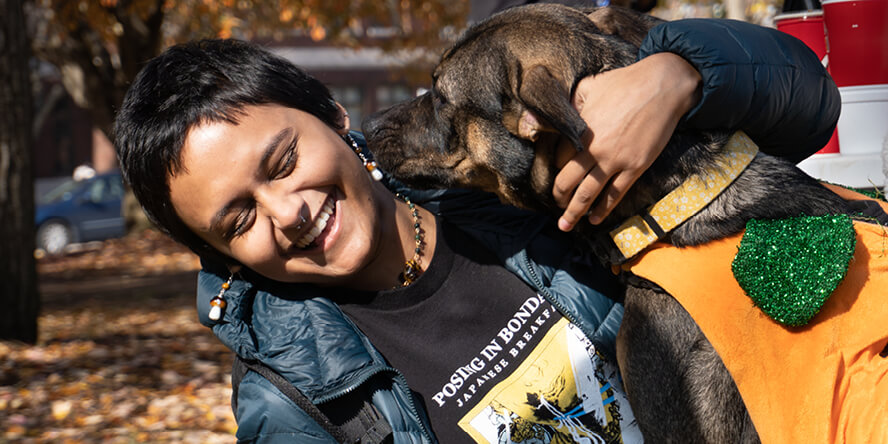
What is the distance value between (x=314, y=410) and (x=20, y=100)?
646 centimetres

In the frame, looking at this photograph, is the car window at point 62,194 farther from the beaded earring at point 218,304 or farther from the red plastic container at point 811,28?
the red plastic container at point 811,28

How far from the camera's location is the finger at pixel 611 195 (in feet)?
7.67

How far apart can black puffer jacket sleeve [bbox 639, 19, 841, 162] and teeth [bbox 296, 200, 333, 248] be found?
3.88ft

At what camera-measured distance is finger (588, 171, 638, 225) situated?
92.0 inches

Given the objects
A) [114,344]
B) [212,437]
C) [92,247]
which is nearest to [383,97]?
[92,247]

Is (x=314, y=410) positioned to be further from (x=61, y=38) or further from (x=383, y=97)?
(x=383, y=97)

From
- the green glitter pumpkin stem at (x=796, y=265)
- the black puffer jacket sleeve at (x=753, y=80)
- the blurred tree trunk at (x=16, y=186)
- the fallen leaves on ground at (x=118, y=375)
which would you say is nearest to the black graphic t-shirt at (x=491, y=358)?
the green glitter pumpkin stem at (x=796, y=265)

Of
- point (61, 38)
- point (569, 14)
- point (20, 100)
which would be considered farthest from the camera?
point (61, 38)

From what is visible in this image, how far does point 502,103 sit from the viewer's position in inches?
107

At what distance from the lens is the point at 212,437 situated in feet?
17.7

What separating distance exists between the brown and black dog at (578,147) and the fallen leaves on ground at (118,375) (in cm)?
350

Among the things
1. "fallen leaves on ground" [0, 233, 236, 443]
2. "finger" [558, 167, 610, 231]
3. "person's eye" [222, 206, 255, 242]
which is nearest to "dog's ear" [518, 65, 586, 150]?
"finger" [558, 167, 610, 231]

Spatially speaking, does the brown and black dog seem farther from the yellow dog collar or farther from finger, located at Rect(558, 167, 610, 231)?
finger, located at Rect(558, 167, 610, 231)

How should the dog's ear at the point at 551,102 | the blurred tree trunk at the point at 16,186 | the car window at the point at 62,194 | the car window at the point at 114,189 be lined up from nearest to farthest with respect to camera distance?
the dog's ear at the point at 551,102
the blurred tree trunk at the point at 16,186
the car window at the point at 62,194
the car window at the point at 114,189
